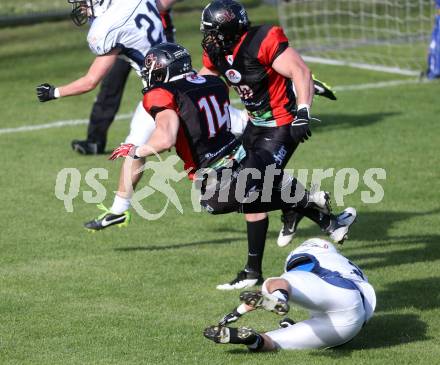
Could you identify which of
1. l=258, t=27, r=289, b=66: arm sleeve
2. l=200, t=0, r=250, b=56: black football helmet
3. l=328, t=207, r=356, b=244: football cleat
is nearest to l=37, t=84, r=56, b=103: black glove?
l=200, t=0, r=250, b=56: black football helmet

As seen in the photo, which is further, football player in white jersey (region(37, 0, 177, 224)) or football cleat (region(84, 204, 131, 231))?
football player in white jersey (region(37, 0, 177, 224))

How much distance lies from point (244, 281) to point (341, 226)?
91 cm

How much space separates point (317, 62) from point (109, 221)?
31.4 ft

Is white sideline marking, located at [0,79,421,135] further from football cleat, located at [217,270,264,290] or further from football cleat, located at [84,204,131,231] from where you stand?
football cleat, located at [217,270,264,290]

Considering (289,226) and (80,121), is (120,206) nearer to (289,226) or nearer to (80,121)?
(289,226)

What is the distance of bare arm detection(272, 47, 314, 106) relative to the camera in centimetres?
756

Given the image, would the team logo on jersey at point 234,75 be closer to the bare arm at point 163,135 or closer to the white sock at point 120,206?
the bare arm at point 163,135

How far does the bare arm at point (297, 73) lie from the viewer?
756 cm

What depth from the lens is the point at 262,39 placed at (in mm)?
7773

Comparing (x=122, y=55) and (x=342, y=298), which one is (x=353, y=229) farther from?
(x=342, y=298)

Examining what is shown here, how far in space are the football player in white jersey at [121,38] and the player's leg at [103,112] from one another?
2392mm

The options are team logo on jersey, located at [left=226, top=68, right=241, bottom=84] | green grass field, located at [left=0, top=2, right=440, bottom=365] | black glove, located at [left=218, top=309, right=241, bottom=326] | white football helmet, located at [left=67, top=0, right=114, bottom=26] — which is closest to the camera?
black glove, located at [left=218, top=309, right=241, bottom=326]

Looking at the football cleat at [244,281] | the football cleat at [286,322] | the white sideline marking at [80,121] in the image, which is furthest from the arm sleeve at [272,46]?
the white sideline marking at [80,121]

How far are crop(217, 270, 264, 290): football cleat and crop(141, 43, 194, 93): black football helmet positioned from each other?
1.61 m
